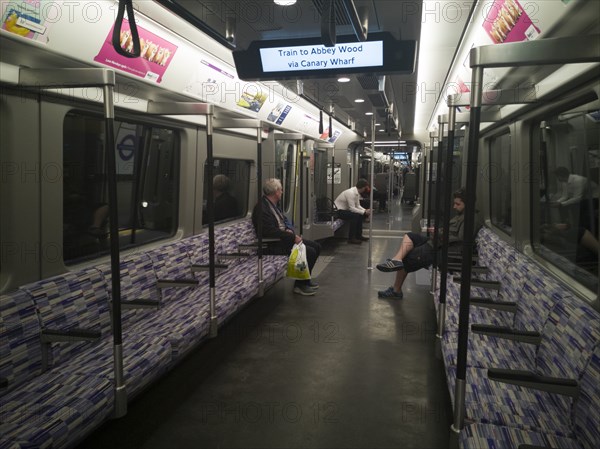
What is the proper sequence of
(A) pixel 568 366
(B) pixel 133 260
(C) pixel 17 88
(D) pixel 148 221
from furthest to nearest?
(D) pixel 148 221
(B) pixel 133 260
(C) pixel 17 88
(A) pixel 568 366

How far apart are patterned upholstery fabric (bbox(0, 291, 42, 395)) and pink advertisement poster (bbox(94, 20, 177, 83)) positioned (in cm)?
167

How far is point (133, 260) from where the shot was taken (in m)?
3.90

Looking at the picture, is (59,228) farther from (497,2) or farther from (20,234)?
(497,2)

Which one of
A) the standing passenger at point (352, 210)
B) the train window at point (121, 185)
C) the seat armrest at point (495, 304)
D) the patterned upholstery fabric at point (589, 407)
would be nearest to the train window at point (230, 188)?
the train window at point (121, 185)

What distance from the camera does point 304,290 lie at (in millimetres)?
6031

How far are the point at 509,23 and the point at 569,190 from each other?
1673 millimetres

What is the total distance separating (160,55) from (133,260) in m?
1.75

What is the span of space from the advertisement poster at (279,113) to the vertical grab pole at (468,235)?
5.73m

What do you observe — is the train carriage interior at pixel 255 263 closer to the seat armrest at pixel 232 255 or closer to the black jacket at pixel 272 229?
the seat armrest at pixel 232 255

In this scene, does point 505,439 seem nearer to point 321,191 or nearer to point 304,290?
point 304,290

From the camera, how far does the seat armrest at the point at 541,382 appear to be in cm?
210

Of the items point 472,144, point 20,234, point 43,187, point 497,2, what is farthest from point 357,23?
point 20,234

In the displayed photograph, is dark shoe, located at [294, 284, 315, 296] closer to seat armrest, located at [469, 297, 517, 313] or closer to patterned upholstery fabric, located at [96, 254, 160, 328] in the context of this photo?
patterned upholstery fabric, located at [96, 254, 160, 328]

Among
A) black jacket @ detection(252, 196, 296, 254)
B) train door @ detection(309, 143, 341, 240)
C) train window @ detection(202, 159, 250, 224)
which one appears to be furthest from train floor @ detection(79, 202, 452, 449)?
train door @ detection(309, 143, 341, 240)
